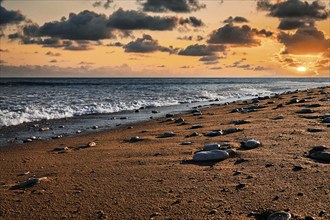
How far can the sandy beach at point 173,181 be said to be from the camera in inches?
164

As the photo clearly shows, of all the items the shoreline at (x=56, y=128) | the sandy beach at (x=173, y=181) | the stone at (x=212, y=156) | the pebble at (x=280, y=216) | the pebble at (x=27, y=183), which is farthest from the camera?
the shoreline at (x=56, y=128)

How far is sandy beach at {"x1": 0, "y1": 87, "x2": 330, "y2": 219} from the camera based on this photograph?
13.6 feet

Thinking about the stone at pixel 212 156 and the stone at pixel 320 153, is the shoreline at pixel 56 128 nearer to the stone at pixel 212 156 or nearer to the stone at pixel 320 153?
the stone at pixel 212 156

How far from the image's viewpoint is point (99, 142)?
30.0 ft

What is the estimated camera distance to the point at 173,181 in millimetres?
5105

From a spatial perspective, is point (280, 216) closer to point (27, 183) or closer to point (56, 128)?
point (27, 183)

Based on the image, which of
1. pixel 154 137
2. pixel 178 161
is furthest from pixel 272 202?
pixel 154 137

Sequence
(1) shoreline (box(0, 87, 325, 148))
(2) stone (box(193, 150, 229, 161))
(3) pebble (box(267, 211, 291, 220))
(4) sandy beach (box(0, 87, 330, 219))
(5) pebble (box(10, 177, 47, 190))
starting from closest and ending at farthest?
(3) pebble (box(267, 211, 291, 220))
(4) sandy beach (box(0, 87, 330, 219))
(5) pebble (box(10, 177, 47, 190))
(2) stone (box(193, 150, 229, 161))
(1) shoreline (box(0, 87, 325, 148))

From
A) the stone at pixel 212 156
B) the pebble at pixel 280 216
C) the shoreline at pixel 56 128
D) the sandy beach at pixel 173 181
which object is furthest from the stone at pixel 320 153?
the shoreline at pixel 56 128

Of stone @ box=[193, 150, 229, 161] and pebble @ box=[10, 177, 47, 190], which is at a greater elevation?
stone @ box=[193, 150, 229, 161]

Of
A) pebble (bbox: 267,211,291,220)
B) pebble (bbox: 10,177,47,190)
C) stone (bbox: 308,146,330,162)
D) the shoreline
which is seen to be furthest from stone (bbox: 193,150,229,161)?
the shoreline

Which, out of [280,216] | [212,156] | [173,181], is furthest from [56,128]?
[280,216]

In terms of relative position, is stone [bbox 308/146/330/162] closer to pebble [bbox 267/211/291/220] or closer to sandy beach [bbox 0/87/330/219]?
sandy beach [bbox 0/87/330/219]

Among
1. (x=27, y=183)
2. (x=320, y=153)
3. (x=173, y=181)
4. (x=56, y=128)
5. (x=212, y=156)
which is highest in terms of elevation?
(x=320, y=153)
